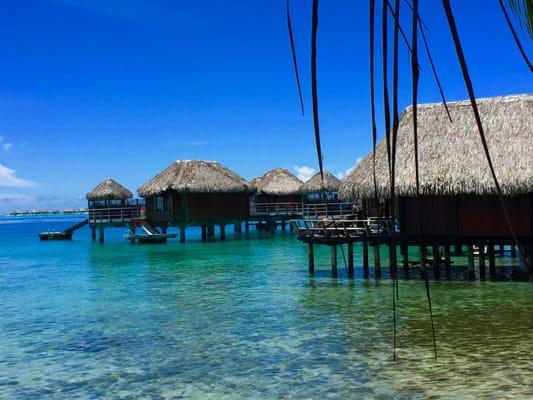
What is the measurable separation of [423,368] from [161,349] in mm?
4284

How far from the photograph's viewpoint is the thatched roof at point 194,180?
36469 millimetres

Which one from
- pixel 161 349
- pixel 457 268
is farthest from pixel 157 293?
pixel 457 268

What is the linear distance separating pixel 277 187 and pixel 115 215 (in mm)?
12977

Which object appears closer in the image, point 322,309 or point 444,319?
point 444,319

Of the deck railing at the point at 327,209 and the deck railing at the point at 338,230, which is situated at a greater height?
the deck railing at the point at 327,209

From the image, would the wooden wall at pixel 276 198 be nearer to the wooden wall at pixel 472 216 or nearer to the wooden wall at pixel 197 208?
the wooden wall at pixel 197 208

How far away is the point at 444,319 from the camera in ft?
39.8

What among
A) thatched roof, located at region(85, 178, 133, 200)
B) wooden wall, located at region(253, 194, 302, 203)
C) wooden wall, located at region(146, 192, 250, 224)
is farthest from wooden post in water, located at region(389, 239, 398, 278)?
wooden wall, located at region(253, 194, 302, 203)

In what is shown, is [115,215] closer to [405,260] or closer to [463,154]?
[405,260]

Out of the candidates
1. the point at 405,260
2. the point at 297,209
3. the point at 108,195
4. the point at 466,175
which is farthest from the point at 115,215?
the point at 466,175

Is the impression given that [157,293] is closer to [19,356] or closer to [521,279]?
[19,356]

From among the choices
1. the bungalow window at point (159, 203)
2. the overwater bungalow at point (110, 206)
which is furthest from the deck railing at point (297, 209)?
the overwater bungalow at point (110, 206)

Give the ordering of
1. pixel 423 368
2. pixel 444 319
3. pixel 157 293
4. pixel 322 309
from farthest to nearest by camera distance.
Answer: pixel 157 293, pixel 322 309, pixel 444 319, pixel 423 368

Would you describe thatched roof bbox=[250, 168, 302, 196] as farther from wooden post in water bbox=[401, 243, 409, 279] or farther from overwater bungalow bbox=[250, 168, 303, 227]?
wooden post in water bbox=[401, 243, 409, 279]
